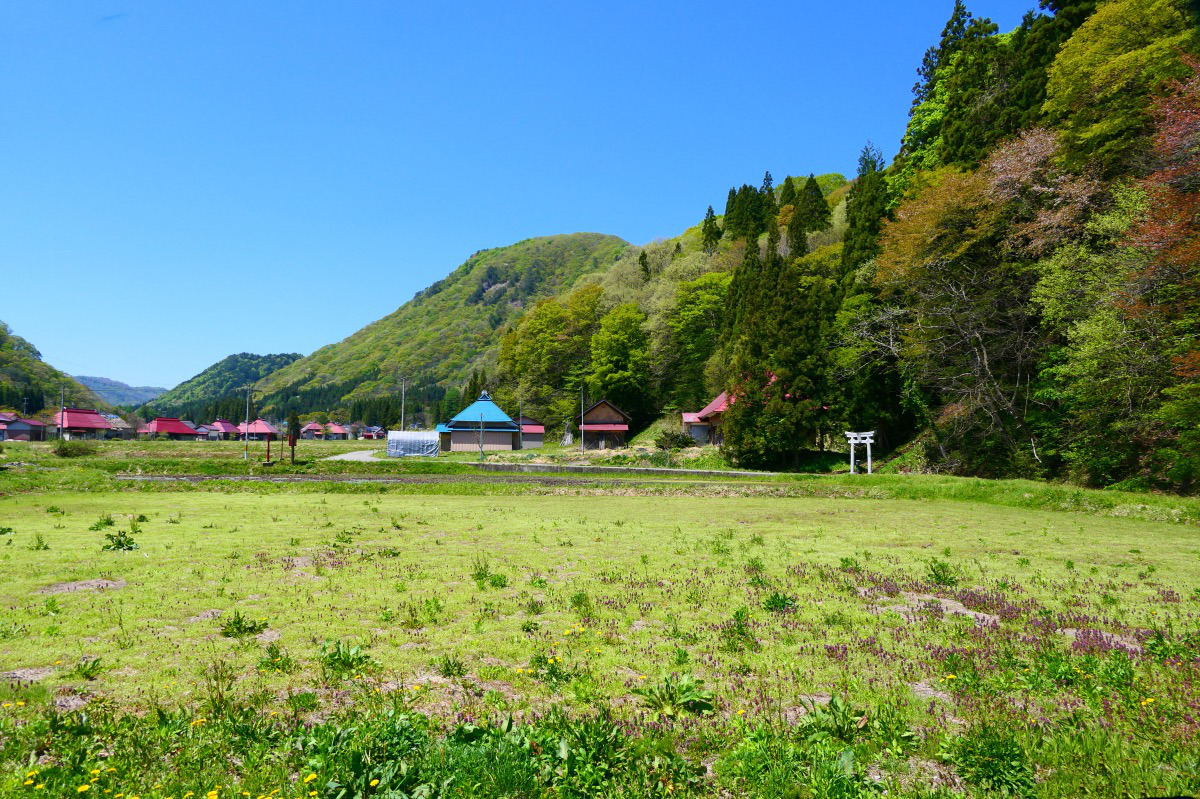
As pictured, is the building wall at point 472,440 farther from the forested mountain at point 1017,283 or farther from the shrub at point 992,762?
the shrub at point 992,762

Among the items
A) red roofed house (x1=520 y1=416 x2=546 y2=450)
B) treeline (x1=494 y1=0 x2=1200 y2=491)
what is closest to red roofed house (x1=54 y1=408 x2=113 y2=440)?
red roofed house (x1=520 y1=416 x2=546 y2=450)

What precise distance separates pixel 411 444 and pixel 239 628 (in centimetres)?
7976

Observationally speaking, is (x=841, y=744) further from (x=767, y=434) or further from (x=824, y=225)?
(x=824, y=225)

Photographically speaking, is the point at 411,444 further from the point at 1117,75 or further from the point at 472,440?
the point at 1117,75

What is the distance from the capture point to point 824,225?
80062 mm

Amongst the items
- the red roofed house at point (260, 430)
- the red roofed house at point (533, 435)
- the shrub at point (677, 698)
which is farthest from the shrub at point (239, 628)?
the red roofed house at point (260, 430)

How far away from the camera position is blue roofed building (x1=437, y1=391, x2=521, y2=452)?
292 ft

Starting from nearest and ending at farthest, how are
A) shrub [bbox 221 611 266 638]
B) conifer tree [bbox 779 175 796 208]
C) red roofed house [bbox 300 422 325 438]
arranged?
shrub [bbox 221 611 266 638] → conifer tree [bbox 779 175 796 208] → red roofed house [bbox 300 422 325 438]

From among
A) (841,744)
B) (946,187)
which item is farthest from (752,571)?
(946,187)

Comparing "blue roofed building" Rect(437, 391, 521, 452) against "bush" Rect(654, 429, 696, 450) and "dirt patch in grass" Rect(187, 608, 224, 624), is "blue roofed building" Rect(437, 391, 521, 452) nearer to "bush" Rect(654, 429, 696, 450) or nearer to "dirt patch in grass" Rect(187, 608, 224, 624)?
"bush" Rect(654, 429, 696, 450)

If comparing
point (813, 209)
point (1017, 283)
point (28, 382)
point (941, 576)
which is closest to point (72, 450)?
point (941, 576)

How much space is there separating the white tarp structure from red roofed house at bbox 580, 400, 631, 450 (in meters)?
22.1

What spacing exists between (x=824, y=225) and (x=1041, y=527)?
6850 cm

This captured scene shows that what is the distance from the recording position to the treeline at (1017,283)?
25156 millimetres
